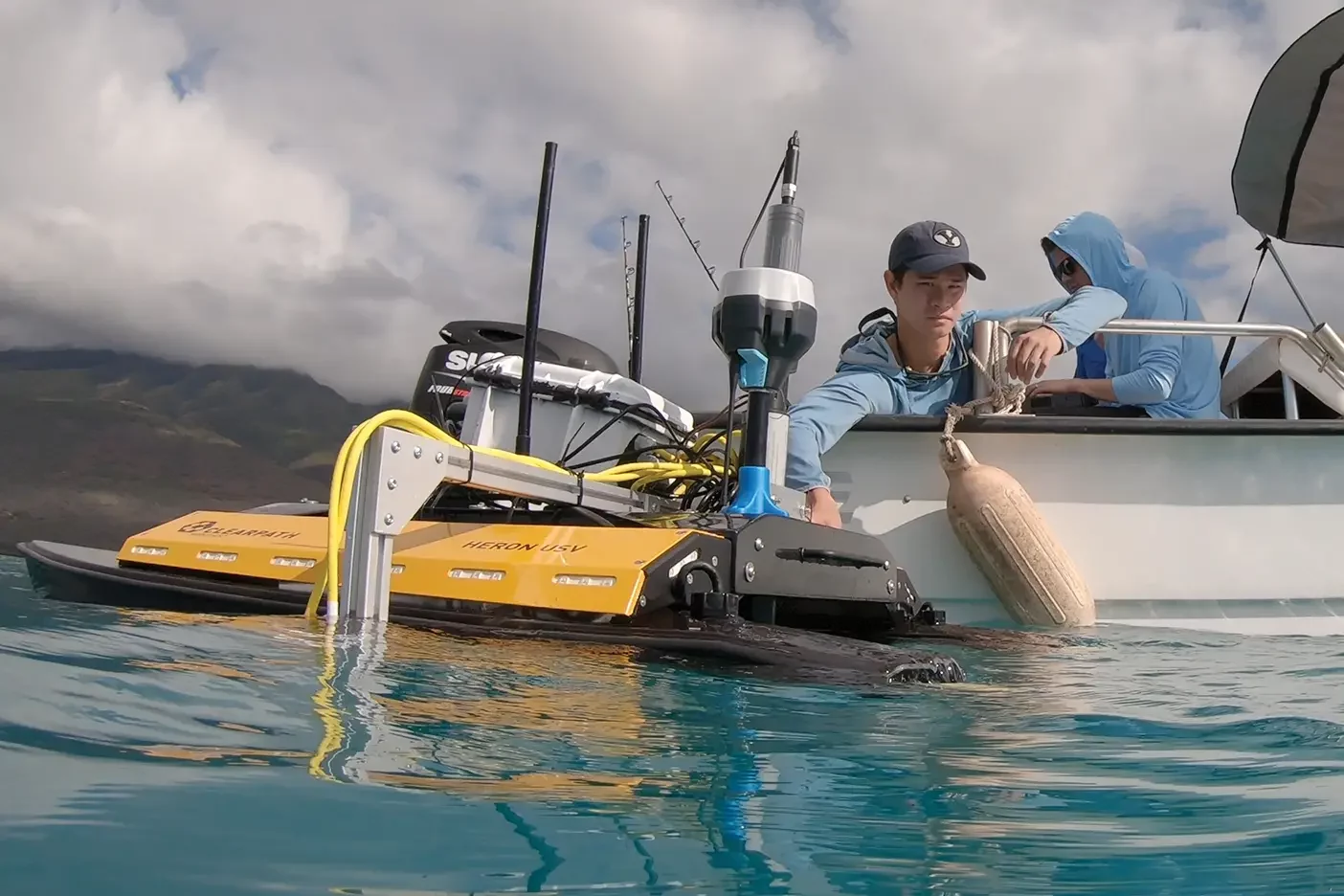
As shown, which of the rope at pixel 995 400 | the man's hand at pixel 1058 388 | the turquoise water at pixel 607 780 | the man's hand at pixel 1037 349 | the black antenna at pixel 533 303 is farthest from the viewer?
the man's hand at pixel 1058 388

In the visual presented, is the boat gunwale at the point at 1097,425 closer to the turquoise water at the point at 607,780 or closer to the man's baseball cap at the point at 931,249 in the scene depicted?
the man's baseball cap at the point at 931,249

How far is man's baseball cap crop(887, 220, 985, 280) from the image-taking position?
3.99 meters

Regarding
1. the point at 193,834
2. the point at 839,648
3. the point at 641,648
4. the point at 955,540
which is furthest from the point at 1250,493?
the point at 193,834

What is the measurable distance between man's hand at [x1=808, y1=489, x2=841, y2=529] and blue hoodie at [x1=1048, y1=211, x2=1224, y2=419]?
1.72m

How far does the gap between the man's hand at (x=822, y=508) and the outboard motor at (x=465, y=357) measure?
196 cm

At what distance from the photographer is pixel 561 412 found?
15.4 feet

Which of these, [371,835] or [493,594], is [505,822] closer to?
[371,835]

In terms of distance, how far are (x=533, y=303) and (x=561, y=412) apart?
102cm

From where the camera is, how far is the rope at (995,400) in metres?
4.17

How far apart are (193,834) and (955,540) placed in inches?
149

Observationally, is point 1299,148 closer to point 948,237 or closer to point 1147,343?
point 948,237

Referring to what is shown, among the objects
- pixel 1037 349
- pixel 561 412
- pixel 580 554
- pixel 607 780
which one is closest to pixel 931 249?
pixel 1037 349

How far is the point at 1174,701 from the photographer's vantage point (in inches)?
78.2

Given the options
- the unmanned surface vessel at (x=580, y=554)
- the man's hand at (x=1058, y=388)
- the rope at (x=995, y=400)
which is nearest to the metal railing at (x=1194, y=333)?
the rope at (x=995, y=400)
